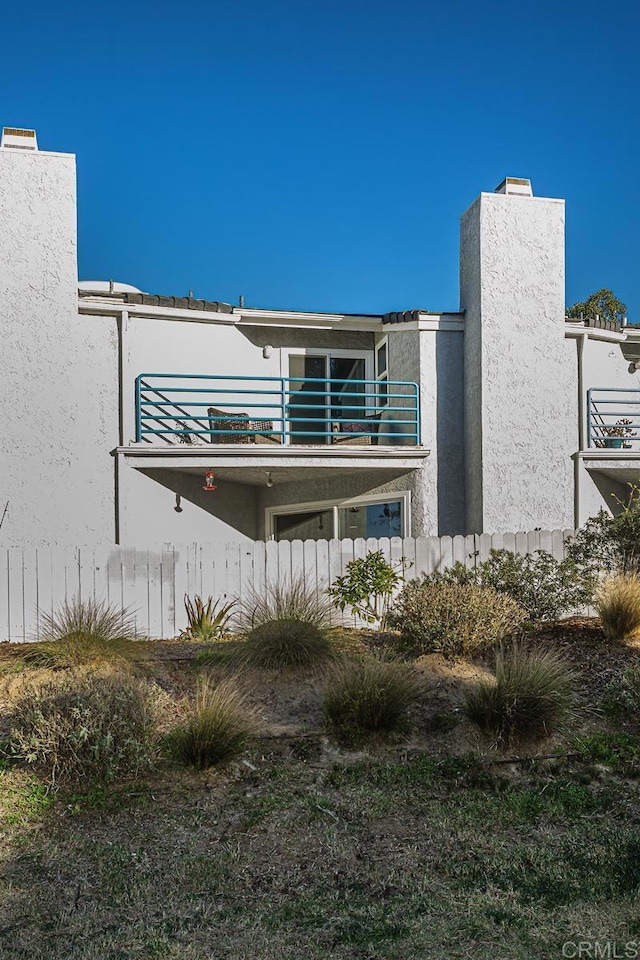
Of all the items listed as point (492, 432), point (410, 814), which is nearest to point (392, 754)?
point (410, 814)

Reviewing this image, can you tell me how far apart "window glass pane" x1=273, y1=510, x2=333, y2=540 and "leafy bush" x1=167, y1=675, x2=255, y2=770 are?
9.56 metres

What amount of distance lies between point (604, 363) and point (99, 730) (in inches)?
561

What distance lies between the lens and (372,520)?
16016 millimetres

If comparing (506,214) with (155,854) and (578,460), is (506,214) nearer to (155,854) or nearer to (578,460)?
(578,460)

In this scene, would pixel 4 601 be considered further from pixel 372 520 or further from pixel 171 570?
pixel 372 520

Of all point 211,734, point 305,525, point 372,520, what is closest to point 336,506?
point 372,520

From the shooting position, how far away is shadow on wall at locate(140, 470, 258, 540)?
14.6m

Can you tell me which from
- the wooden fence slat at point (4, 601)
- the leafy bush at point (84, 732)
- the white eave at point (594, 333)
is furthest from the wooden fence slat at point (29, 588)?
the white eave at point (594, 333)

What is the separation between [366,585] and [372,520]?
392 centimetres

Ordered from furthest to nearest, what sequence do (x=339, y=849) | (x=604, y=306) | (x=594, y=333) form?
(x=604, y=306) → (x=594, y=333) → (x=339, y=849)

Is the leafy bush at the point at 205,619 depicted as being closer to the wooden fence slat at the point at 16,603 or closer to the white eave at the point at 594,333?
the wooden fence slat at the point at 16,603

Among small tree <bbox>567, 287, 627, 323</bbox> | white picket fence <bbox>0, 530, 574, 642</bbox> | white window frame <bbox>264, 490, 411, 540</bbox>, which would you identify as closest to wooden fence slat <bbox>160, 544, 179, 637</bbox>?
white picket fence <bbox>0, 530, 574, 642</bbox>

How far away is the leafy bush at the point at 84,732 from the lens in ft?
21.1

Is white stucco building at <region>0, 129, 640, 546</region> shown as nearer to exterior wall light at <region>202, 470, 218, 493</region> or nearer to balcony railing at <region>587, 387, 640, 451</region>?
Result: balcony railing at <region>587, 387, 640, 451</region>
